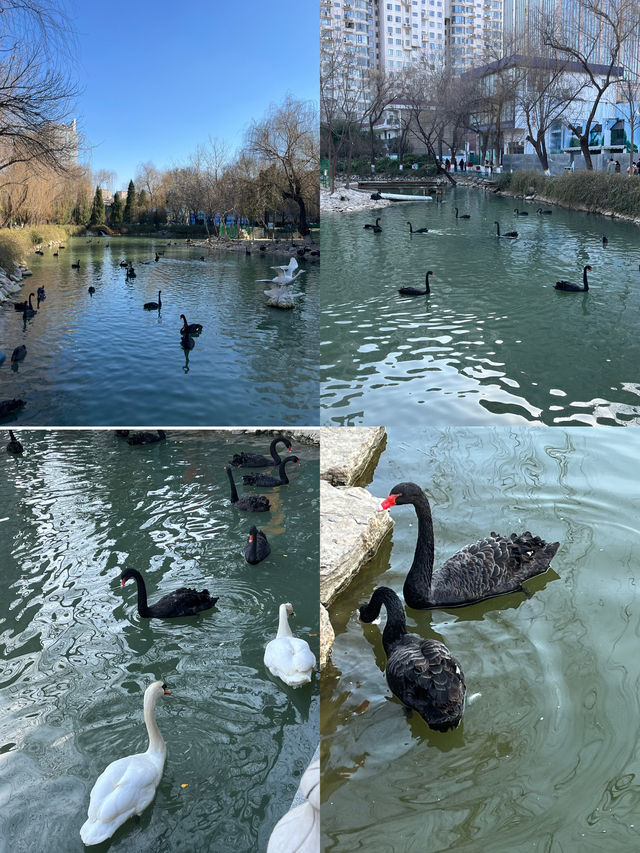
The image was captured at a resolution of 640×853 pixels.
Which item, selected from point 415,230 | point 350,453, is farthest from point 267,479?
point 415,230

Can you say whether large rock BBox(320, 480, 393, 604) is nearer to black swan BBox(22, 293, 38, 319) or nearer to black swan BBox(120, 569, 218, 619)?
black swan BBox(120, 569, 218, 619)

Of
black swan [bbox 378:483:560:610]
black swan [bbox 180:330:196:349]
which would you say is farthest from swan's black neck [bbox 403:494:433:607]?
black swan [bbox 180:330:196:349]

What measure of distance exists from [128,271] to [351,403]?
178cm

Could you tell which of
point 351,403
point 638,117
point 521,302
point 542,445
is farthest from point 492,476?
point 638,117

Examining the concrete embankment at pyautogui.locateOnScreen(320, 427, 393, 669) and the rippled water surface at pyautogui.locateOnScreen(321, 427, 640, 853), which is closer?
the rippled water surface at pyautogui.locateOnScreen(321, 427, 640, 853)

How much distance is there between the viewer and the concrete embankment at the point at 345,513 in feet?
9.95

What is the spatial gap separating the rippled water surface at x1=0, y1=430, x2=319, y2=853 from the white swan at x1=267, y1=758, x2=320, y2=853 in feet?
0.24

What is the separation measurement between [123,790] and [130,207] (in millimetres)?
3547

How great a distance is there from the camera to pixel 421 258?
671cm

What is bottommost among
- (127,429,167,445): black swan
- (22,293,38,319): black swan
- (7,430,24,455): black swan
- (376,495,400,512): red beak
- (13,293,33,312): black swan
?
(7,430,24,455): black swan

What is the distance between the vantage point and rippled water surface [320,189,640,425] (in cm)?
397

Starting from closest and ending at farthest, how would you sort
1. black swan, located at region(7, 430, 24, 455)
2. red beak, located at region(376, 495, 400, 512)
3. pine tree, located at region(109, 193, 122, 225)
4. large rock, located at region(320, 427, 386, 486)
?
red beak, located at region(376, 495, 400, 512) < large rock, located at region(320, 427, 386, 486) < pine tree, located at region(109, 193, 122, 225) < black swan, located at region(7, 430, 24, 455)

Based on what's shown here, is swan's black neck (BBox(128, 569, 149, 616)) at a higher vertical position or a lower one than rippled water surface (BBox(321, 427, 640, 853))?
lower

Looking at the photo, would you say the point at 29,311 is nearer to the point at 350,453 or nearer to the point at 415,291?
the point at 350,453
